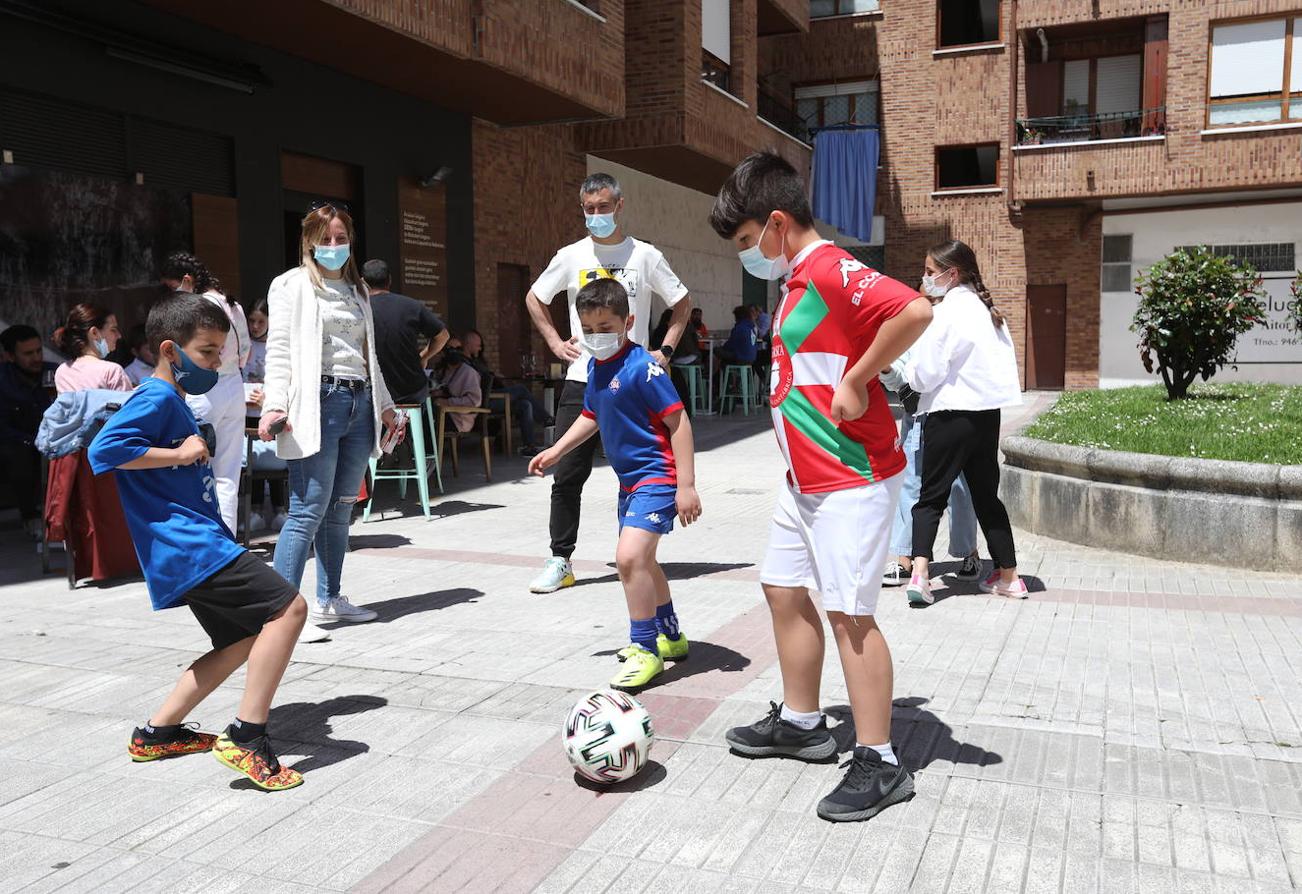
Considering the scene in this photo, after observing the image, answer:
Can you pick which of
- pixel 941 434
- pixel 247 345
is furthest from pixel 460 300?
pixel 941 434

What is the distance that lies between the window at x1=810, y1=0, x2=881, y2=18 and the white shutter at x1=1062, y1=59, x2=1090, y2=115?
4810 millimetres

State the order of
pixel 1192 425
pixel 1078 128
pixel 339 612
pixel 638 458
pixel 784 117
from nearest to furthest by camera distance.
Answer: pixel 638 458
pixel 339 612
pixel 1192 425
pixel 1078 128
pixel 784 117

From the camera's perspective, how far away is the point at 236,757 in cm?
353

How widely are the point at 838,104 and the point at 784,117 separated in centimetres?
155

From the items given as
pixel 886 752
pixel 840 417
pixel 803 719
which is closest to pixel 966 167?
pixel 803 719

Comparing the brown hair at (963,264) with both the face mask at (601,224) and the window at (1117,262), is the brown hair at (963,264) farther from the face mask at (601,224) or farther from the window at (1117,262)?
the window at (1117,262)

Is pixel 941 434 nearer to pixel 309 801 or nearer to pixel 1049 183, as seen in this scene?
pixel 309 801

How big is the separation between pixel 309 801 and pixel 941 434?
3804 mm

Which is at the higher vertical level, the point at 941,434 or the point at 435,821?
the point at 941,434

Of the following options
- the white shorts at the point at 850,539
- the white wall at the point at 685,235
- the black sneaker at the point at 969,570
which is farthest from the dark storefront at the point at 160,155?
the white shorts at the point at 850,539

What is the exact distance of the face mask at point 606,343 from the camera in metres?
4.78

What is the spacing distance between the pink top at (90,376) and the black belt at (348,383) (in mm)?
2393

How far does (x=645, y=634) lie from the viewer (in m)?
4.51

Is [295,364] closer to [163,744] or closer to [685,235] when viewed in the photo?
[163,744]
